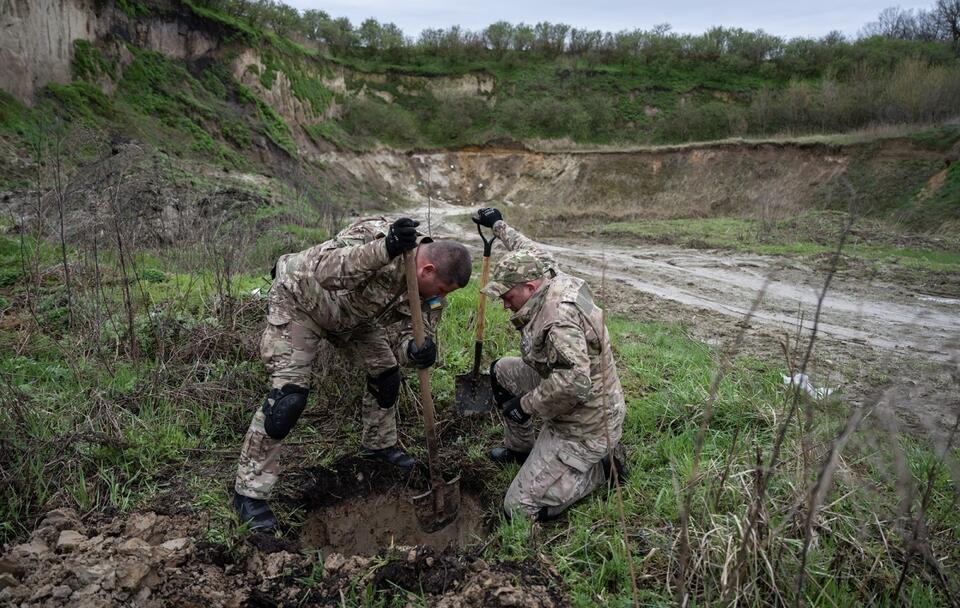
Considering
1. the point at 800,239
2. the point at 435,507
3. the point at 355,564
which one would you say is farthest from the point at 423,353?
the point at 800,239

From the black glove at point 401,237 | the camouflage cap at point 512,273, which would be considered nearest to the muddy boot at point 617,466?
the camouflage cap at point 512,273

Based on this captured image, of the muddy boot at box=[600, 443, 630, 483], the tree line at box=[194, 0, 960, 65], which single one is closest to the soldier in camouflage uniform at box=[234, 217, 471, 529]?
the muddy boot at box=[600, 443, 630, 483]

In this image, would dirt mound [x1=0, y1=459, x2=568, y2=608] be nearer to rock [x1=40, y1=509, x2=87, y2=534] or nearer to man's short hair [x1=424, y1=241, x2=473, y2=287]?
rock [x1=40, y1=509, x2=87, y2=534]

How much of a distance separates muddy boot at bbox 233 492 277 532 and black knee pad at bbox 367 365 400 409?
3.09ft

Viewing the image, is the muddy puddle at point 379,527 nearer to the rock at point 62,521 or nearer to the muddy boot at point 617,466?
the muddy boot at point 617,466

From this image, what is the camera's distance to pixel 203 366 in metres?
4.11

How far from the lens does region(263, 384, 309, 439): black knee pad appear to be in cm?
295

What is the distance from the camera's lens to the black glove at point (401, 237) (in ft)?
8.93

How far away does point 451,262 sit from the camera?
2.96 metres

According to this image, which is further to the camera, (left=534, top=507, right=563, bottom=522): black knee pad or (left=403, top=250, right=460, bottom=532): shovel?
(left=403, top=250, right=460, bottom=532): shovel

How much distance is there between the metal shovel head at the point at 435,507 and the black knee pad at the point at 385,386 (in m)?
0.72

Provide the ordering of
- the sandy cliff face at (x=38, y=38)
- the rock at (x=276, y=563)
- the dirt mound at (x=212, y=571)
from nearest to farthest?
1. the dirt mound at (x=212, y=571)
2. the rock at (x=276, y=563)
3. the sandy cliff face at (x=38, y=38)

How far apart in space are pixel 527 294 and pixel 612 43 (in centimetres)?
4143

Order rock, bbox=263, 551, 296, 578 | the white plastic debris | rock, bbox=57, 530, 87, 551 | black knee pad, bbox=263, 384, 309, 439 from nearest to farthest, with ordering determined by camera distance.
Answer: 1. the white plastic debris
2. rock, bbox=57, 530, 87, 551
3. rock, bbox=263, 551, 296, 578
4. black knee pad, bbox=263, 384, 309, 439
